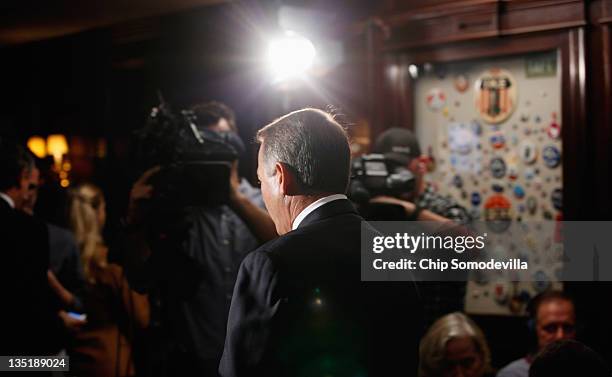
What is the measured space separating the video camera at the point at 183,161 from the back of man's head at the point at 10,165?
616mm

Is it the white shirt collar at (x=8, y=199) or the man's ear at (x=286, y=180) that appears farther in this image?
the white shirt collar at (x=8, y=199)

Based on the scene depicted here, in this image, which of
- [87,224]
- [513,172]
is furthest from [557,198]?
[87,224]

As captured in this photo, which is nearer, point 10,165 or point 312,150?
point 312,150

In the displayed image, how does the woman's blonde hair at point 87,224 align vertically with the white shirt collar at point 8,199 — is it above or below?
below

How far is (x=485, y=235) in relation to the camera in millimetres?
3312

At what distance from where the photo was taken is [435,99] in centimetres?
364

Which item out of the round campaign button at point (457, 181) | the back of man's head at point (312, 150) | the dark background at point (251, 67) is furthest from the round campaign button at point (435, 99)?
the back of man's head at point (312, 150)

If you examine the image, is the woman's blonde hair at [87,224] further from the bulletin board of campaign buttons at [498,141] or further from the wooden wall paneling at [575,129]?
the wooden wall paneling at [575,129]

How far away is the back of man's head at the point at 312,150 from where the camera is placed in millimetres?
1512

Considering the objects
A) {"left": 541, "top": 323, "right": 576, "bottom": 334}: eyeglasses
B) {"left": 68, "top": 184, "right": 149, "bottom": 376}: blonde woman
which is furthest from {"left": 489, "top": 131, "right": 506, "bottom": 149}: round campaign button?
{"left": 68, "top": 184, "right": 149, "bottom": 376}: blonde woman

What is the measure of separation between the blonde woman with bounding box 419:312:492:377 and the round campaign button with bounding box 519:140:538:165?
1111 mm

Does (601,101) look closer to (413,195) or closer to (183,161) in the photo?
(413,195)

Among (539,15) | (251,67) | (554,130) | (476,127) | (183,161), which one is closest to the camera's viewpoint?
(183,161)

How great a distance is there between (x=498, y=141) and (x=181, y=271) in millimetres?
1873
